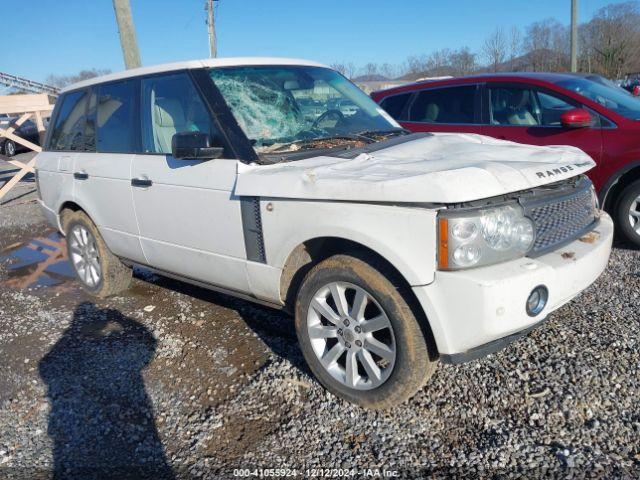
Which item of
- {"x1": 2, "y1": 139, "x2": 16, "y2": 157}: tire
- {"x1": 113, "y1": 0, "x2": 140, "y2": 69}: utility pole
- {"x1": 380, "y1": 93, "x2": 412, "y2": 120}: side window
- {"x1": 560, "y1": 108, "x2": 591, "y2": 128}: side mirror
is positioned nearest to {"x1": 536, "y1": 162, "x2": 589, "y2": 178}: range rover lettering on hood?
{"x1": 560, "y1": 108, "x2": 591, "y2": 128}: side mirror

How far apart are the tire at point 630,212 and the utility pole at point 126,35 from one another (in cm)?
731

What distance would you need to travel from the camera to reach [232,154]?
343cm

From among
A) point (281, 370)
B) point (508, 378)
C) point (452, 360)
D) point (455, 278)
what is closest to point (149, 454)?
point (281, 370)

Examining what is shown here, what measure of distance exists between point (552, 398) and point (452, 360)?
0.74m

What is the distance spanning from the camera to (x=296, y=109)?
399cm

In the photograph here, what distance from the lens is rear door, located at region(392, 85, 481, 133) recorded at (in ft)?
20.4

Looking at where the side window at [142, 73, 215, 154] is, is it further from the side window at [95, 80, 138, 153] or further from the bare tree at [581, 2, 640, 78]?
the bare tree at [581, 2, 640, 78]

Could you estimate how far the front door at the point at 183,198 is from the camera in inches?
137

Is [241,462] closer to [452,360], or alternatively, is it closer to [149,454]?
[149,454]

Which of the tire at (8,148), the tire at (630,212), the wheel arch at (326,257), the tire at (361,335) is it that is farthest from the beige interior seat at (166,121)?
the tire at (8,148)

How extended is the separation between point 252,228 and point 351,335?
35.4 inches

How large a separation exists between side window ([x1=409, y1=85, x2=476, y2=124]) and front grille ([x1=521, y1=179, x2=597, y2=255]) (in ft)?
10.3

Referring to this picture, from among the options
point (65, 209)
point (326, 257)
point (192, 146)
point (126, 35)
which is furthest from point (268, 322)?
point (126, 35)

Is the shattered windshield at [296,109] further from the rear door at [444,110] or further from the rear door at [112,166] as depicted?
the rear door at [444,110]
